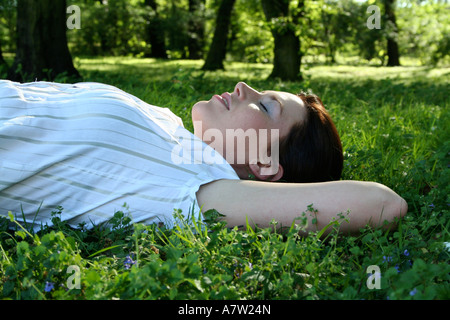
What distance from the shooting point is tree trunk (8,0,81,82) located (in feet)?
24.7

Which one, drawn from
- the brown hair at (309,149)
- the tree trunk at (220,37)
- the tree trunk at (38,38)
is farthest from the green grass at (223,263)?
the tree trunk at (220,37)

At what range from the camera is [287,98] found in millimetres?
2969

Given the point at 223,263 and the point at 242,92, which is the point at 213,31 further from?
the point at 223,263

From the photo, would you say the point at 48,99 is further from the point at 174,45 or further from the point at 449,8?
the point at 449,8

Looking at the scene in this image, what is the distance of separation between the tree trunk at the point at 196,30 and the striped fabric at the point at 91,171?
25318 mm

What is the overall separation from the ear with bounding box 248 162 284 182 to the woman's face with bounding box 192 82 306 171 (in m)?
0.08

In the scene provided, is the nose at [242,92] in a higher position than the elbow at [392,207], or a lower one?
higher

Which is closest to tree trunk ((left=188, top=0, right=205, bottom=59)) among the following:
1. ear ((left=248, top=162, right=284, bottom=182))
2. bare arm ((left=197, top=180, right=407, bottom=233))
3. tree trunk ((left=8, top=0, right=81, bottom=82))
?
tree trunk ((left=8, top=0, right=81, bottom=82))

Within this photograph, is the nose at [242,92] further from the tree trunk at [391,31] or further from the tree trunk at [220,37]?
the tree trunk at [391,31]

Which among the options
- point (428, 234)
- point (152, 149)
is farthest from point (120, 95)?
point (428, 234)

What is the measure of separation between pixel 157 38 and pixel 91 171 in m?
26.4

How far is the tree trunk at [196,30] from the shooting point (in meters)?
27.1

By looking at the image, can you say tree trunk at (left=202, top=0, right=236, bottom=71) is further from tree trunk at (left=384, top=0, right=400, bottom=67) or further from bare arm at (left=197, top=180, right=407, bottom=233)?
bare arm at (left=197, top=180, right=407, bottom=233)

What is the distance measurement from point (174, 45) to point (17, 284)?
1065 inches
